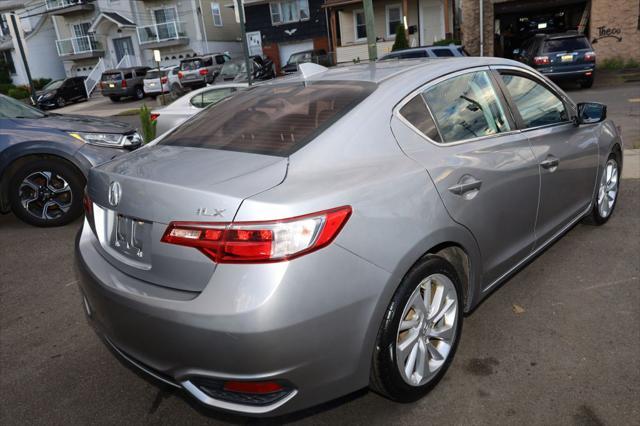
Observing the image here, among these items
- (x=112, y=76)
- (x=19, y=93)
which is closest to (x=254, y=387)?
(x=112, y=76)

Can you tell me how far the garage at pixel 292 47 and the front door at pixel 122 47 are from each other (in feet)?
38.8

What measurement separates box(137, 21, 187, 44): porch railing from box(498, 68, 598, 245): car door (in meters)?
33.9

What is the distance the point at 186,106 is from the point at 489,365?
755 centimetres

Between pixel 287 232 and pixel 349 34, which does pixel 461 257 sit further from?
pixel 349 34

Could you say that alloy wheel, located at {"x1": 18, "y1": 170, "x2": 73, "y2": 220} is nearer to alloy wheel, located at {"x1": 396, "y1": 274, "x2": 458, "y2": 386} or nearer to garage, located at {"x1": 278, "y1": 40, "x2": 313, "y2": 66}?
alloy wheel, located at {"x1": 396, "y1": 274, "x2": 458, "y2": 386}

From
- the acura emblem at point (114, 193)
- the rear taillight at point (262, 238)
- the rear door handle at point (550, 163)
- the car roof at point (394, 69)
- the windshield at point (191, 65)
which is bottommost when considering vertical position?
the windshield at point (191, 65)

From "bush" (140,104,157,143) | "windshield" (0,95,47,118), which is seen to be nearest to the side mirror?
"windshield" (0,95,47,118)

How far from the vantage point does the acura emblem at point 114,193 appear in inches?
94.5

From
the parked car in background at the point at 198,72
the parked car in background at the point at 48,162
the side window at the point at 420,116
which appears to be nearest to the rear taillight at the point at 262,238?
the side window at the point at 420,116

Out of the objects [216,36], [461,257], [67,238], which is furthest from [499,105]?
[216,36]

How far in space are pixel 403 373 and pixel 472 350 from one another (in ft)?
2.55

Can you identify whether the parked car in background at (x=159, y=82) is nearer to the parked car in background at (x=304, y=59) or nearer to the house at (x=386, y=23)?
the parked car in background at (x=304, y=59)

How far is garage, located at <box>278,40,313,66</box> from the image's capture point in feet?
105

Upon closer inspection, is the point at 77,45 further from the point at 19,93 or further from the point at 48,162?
the point at 48,162
